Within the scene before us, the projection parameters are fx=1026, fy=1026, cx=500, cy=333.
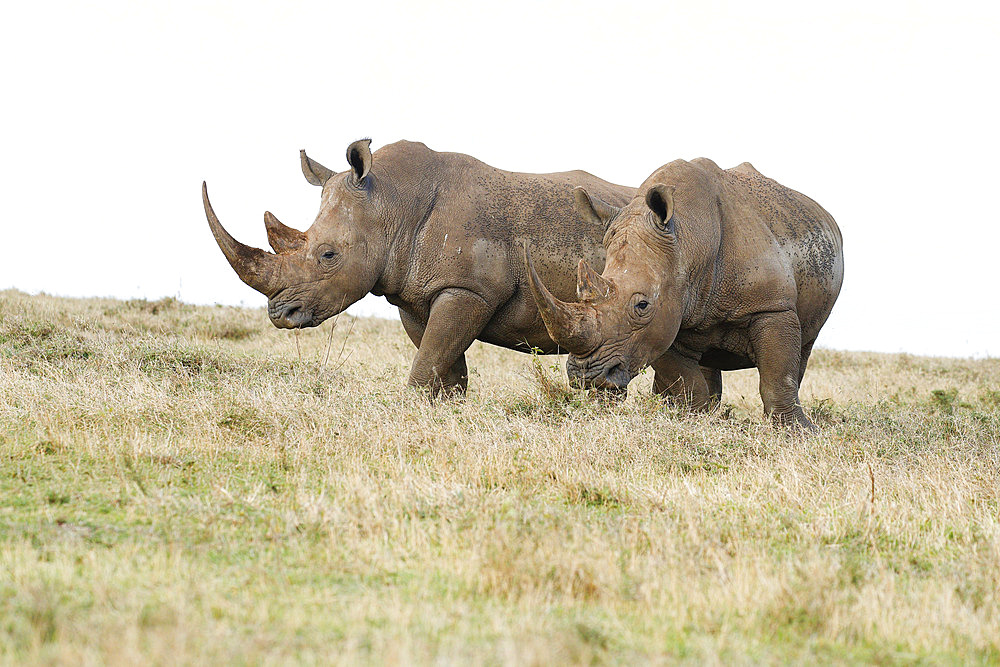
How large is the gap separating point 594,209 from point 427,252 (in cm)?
143

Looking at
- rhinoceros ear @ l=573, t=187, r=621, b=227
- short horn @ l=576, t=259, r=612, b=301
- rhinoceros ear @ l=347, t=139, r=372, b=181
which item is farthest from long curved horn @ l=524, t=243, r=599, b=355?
rhinoceros ear @ l=347, t=139, r=372, b=181

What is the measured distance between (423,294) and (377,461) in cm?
286

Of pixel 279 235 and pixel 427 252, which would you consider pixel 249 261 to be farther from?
pixel 427 252

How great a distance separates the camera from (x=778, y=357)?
7996 millimetres

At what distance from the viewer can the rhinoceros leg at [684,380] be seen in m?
8.71

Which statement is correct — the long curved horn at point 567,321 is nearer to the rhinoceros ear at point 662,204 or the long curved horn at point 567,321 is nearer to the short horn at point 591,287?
the short horn at point 591,287

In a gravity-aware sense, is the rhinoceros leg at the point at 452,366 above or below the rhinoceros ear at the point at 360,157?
below

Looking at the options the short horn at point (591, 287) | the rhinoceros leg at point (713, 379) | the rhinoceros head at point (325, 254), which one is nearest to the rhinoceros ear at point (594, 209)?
the short horn at point (591, 287)

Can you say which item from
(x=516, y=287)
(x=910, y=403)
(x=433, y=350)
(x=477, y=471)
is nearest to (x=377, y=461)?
(x=477, y=471)

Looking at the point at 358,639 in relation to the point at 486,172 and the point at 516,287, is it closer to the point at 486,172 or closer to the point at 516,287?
the point at 516,287

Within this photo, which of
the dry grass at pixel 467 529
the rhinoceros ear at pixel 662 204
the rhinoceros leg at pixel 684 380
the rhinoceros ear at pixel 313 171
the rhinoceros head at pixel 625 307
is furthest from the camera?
the rhinoceros ear at pixel 313 171

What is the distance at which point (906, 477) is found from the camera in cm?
623

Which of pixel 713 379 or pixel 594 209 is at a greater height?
pixel 594 209

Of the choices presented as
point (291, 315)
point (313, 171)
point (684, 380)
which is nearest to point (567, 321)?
point (684, 380)
